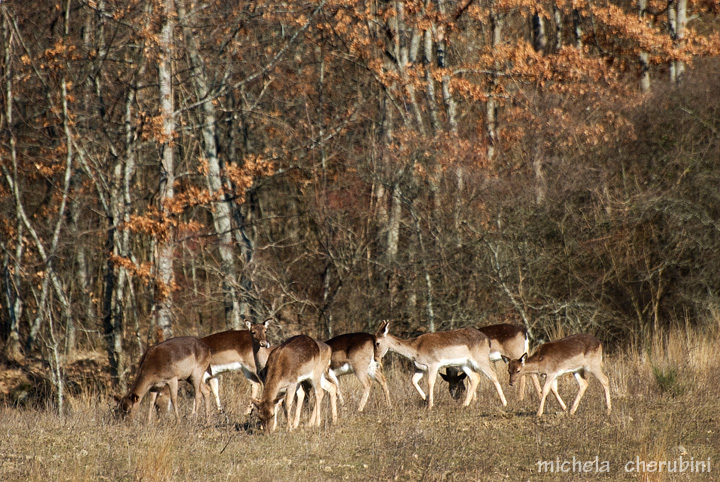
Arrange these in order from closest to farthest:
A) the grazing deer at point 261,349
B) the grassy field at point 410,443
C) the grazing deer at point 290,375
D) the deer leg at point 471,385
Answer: the grassy field at point 410,443
the grazing deer at point 290,375
the grazing deer at point 261,349
the deer leg at point 471,385

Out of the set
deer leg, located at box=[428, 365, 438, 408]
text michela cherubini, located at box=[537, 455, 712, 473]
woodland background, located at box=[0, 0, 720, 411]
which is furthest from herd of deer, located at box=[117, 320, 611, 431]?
woodland background, located at box=[0, 0, 720, 411]

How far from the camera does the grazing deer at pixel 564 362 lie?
11445 millimetres

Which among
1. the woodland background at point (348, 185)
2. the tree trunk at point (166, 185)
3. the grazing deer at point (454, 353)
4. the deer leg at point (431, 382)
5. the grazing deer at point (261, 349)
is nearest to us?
the grazing deer at point (261, 349)

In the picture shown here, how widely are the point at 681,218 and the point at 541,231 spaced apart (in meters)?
2.87

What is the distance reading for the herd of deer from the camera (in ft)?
36.0

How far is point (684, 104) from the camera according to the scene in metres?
19.0

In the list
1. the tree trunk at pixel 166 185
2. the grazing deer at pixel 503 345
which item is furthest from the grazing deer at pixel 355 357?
the tree trunk at pixel 166 185

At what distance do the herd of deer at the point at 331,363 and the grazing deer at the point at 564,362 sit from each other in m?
0.01

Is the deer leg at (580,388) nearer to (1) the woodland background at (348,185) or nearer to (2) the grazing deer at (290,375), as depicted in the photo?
(2) the grazing deer at (290,375)

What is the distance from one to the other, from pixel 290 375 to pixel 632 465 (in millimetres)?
4045

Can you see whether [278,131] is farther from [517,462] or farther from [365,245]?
[517,462]

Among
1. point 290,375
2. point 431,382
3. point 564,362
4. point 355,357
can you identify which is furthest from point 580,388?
point 290,375

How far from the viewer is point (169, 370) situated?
12.0m

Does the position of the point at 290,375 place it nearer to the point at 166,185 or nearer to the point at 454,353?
the point at 454,353
